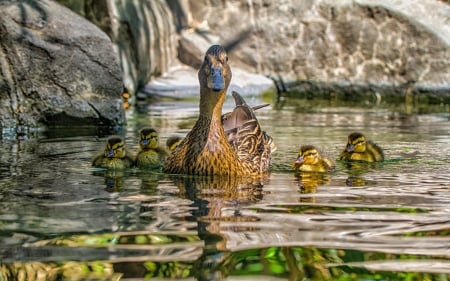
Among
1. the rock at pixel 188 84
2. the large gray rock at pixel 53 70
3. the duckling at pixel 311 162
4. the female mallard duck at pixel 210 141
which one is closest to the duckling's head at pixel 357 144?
the duckling at pixel 311 162

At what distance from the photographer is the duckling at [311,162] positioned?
6.51 m

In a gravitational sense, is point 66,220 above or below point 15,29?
below

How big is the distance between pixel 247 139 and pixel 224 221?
102 inches

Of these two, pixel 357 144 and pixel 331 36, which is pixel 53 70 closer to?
pixel 357 144

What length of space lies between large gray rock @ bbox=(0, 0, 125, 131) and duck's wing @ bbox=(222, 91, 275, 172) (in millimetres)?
2688

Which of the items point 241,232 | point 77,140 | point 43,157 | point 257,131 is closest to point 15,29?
point 77,140

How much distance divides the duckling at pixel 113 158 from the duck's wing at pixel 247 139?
759 millimetres

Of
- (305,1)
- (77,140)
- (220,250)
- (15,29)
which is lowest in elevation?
(220,250)

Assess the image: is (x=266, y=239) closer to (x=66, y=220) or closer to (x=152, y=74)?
(x=66, y=220)

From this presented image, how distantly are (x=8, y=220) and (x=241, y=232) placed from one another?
3.57 ft

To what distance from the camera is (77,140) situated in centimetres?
856

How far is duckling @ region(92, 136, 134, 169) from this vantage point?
6.68m

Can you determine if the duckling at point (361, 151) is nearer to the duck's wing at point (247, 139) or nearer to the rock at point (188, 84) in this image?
the duck's wing at point (247, 139)

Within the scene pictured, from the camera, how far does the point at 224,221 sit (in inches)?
169
